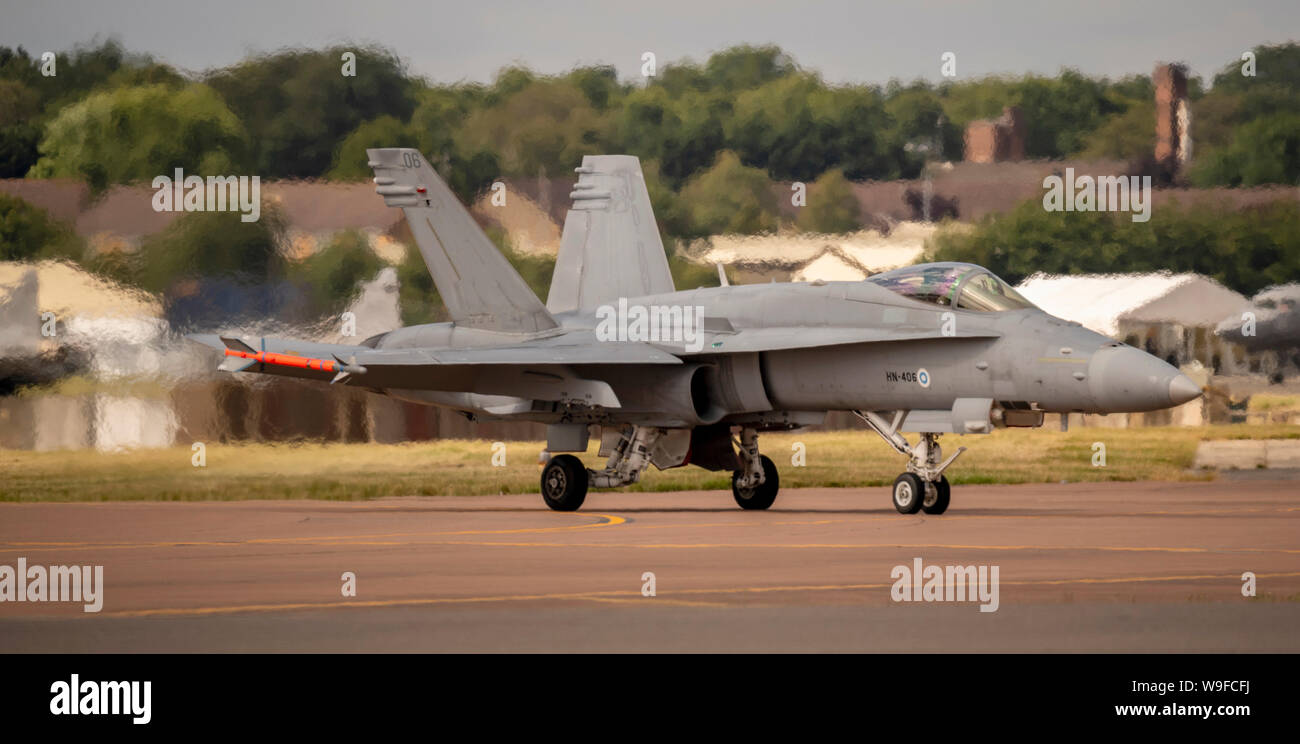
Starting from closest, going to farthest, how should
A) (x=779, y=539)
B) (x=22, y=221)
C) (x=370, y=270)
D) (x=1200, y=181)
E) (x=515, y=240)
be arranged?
1. (x=779, y=539)
2. (x=22, y=221)
3. (x=370, y=270)
4. (x=515, y=240)
5. (x=1200, y=181)

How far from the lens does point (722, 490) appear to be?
72.1 ft

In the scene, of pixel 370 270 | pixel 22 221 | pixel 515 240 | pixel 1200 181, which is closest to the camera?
pixel 22 221

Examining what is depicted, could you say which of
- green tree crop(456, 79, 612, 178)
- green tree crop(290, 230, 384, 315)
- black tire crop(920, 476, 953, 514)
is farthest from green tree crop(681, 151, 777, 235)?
black tire crop(920, 476, 953, 514)

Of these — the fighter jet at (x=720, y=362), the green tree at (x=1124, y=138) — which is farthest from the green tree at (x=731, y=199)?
the green tree at (x=1124, y=138)

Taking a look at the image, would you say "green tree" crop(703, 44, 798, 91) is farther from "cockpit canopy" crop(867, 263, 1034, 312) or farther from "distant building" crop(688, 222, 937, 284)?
"cockpit canopy" crop(867, 263, 1034, 312)

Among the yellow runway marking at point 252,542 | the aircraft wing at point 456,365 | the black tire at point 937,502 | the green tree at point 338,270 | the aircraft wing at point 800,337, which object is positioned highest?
the green tree at point 338,270

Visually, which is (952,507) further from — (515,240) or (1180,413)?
(1180,413)

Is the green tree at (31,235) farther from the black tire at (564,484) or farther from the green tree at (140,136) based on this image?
the black tire at (564,484)

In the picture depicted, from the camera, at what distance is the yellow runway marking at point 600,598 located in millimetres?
9211

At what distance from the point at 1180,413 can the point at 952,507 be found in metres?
10.4

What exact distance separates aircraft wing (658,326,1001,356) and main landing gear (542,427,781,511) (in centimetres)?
115

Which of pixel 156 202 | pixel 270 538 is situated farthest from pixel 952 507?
pixel 156 202

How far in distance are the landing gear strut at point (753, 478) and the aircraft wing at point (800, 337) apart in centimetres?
126

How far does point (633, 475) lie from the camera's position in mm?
17938
